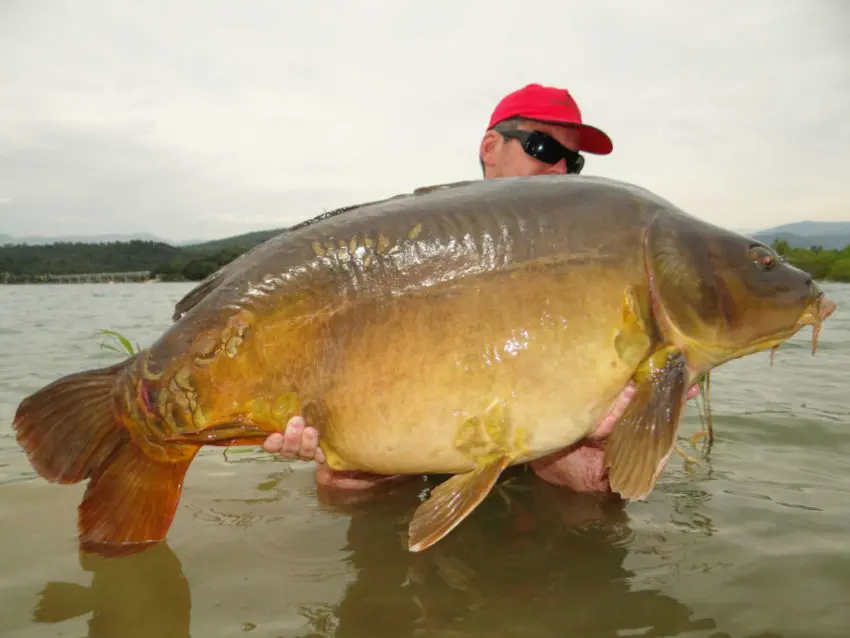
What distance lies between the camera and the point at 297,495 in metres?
3.54

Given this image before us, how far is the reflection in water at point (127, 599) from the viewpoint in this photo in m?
2.24

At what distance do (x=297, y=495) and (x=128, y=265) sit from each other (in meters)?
53.2

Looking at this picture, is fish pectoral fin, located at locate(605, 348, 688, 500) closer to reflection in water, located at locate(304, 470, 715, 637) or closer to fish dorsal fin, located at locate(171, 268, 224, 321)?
reflection in water, located at locate(304, 470, 715, 637)

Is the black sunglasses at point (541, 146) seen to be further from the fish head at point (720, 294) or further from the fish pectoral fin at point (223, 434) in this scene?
the fish pectoral fin at point (223, 434)

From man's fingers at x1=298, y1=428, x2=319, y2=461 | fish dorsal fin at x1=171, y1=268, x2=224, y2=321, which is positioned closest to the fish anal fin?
man's fingers at x1=298, y1=428, x2=319, y2=461

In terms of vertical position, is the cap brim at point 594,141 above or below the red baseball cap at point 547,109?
below

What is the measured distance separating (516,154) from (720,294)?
2.25 metres

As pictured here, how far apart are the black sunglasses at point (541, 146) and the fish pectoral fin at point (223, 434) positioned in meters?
2.75

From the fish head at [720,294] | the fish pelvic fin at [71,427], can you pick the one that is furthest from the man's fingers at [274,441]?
the fish head at [720,294]

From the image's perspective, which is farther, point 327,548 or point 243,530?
point 243,530

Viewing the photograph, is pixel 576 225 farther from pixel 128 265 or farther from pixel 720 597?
pixel 128 265

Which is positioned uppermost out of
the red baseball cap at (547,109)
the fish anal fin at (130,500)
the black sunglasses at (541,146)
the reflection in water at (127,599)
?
the red baseball cap at (547,109)

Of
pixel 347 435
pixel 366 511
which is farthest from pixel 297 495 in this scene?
pixel 347 435

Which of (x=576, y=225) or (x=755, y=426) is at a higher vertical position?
(x=576, y=225)
